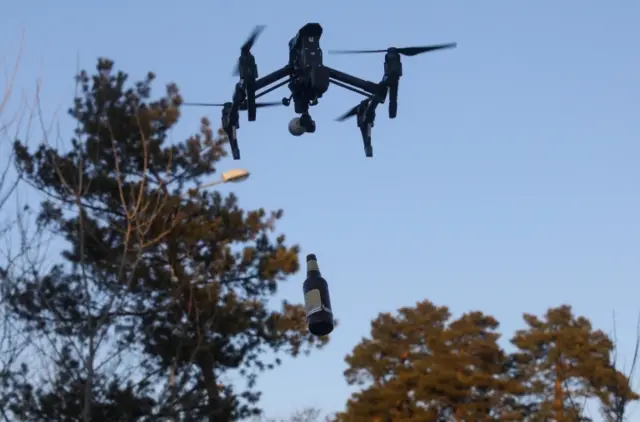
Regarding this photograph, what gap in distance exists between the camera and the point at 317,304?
13.7 ft

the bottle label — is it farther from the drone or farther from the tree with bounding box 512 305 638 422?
the tree with bounding box 512 305 638 422

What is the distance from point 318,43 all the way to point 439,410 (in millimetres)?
22638

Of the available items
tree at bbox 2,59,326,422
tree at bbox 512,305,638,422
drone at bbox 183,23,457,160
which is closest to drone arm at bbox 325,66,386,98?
drone at bbox 183,23,457,160

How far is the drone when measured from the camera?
16.6 ft

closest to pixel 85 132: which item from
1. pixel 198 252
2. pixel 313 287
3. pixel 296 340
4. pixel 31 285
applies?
pixel 198 252

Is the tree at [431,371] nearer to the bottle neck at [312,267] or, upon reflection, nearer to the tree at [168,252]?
the tree at [168,252]

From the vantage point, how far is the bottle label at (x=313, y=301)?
416 centimetres

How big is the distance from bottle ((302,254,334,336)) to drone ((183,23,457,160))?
120 centimetres

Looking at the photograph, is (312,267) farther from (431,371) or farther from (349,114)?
(431,371)

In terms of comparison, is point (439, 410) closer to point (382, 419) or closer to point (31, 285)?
point (382, 419)

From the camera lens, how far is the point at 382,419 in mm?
26562

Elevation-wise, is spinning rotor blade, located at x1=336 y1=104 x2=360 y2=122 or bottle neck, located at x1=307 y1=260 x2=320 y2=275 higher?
spinning rotor blade, located at x1=336 y1=104 x2=360 y2=122

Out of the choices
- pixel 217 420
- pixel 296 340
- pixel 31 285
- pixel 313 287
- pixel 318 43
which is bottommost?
pixel 313 287

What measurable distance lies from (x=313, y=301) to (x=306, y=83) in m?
1.43
